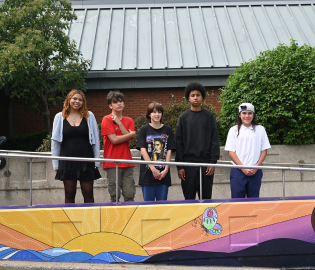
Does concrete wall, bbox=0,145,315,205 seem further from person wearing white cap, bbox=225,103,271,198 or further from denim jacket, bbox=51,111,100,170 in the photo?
denim jacket, bbox=51,111,100,170

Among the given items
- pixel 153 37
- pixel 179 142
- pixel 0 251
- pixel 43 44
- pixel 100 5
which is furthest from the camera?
pixel 100 5

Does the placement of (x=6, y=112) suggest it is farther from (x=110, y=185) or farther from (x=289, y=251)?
(x=289, y=251)

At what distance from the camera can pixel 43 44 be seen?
7.42m

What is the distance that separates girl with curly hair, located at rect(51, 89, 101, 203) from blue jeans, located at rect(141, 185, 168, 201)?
585mm

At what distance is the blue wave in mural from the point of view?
3.31 meters

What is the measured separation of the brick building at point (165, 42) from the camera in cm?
891

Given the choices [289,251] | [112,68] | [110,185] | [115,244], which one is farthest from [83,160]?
[112,68]

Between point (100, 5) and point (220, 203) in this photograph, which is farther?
point (100, 5)

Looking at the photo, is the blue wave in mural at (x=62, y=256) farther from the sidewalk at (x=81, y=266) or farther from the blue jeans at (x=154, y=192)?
the blue jeans at (x=154, y=192)

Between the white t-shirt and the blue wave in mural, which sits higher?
the white t-shirt

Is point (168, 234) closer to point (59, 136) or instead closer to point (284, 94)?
point (59, 136)

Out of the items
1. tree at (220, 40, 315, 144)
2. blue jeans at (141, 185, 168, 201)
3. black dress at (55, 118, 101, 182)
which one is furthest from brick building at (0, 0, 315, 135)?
blue jeans at (141, 185, 168, 201)

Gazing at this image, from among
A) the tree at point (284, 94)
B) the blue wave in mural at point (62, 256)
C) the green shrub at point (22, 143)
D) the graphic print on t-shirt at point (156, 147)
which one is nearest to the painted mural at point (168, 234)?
the blue wave in mural at point (62, 256)

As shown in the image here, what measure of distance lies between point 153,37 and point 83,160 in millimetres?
7712
